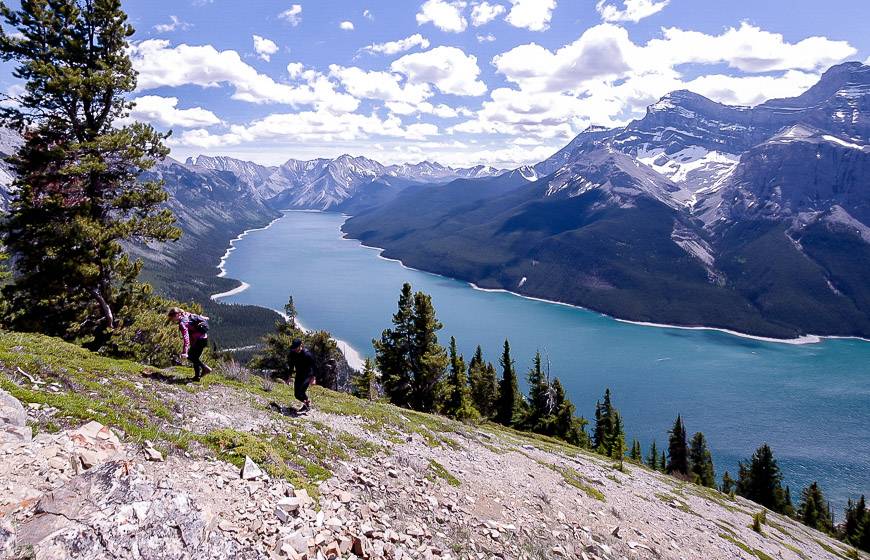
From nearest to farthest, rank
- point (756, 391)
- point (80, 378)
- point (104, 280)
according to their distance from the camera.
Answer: point (80, 378), point (104, 280), point (756, 391)

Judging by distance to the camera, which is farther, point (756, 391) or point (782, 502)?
point (756, 391)

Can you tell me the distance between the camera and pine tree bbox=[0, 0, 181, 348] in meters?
22.0

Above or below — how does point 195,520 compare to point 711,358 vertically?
above

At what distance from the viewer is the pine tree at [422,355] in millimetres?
47812

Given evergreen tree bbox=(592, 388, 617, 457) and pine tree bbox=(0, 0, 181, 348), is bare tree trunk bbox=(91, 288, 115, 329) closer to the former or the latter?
pine tree bbox=(0, 0, 181, 348)

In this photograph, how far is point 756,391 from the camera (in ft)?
490

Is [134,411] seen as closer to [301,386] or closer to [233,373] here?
[301,386]

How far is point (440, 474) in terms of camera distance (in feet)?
55.7

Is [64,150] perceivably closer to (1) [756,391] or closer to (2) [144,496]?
(2) [144,496]

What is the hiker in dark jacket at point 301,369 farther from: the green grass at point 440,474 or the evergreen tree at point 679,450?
the evergreen tree at point 679,450

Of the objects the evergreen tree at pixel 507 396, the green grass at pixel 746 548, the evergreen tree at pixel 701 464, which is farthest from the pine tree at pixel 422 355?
the evergreen tree at pixel 701 464

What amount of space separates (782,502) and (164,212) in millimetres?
100572

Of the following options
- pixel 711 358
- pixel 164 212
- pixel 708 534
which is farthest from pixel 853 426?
pixel 164 212

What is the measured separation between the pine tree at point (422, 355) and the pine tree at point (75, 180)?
90.0 ft
